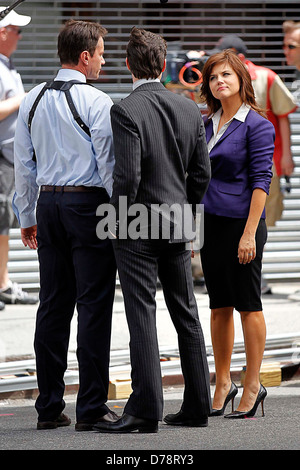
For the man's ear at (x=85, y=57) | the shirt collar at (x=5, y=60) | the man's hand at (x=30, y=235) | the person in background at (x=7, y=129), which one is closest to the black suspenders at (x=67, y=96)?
the man's ear at (x=85, y=57)

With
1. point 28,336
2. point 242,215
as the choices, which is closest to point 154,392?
point 242,215

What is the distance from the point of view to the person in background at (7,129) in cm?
796

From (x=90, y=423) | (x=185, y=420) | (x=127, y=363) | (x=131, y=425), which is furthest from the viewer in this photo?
(x=127, y=363)

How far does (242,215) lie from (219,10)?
16.3 ft

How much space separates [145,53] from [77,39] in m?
0.36

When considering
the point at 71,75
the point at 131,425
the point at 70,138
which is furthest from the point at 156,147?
the point at 131,425

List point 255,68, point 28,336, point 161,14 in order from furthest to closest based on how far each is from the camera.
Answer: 1. point 161,14
2. point 255,68
3. point 28,336

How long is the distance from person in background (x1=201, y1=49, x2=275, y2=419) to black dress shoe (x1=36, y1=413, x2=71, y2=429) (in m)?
0.80

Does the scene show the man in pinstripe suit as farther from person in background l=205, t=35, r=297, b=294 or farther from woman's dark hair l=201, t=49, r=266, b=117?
person in background l=205, t=35, r=297, b=294

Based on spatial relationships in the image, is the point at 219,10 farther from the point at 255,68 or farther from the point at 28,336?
the point at 28,336

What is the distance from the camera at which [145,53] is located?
16.3ft

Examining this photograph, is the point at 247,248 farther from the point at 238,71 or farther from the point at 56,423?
the point at 56,423

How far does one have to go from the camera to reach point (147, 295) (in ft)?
16.4

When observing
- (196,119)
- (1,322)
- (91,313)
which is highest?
(196,119)
